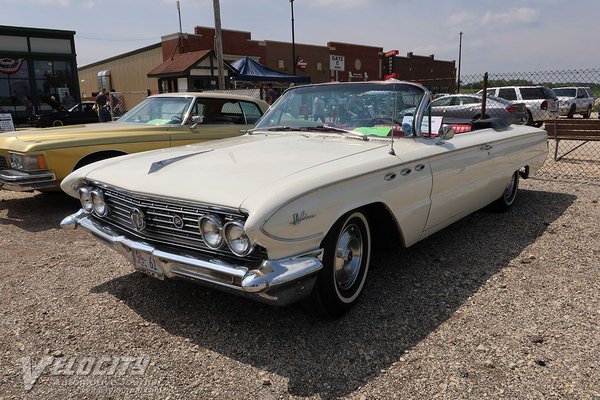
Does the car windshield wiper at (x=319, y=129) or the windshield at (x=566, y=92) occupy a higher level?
the windshield at (x=566, y=92)

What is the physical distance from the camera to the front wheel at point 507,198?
564 centimetres

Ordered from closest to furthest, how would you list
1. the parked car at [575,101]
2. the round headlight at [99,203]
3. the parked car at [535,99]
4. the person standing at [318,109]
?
the round headlight at [99,203] → the person standing at [318,109] → the parked car at [535,99] → the parked car at [575,101]

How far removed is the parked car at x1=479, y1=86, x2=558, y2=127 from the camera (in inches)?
682

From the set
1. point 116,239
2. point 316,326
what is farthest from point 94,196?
point 316,326

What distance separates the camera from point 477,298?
11.2 ft

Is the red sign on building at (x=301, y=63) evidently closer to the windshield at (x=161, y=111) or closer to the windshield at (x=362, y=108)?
the windshield at (x=161, y=111)

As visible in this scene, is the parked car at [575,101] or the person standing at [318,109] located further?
the parked car at [575,101]

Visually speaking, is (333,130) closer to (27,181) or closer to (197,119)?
(197,119)

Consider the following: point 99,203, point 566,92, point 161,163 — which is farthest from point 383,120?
point 566,92

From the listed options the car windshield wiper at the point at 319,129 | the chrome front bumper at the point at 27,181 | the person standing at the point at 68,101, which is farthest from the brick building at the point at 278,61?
the car windshield wiper at the point at 319,129

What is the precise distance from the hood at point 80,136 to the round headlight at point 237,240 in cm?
405

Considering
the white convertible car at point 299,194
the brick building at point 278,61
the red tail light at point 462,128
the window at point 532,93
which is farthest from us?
the brick building at point 278,61

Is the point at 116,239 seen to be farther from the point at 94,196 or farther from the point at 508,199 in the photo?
the point at 508,199

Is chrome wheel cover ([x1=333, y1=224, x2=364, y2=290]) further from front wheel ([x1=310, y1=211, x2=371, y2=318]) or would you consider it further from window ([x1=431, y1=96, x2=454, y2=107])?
window ([x1=431, y1=96, x2=454, y2=107])
